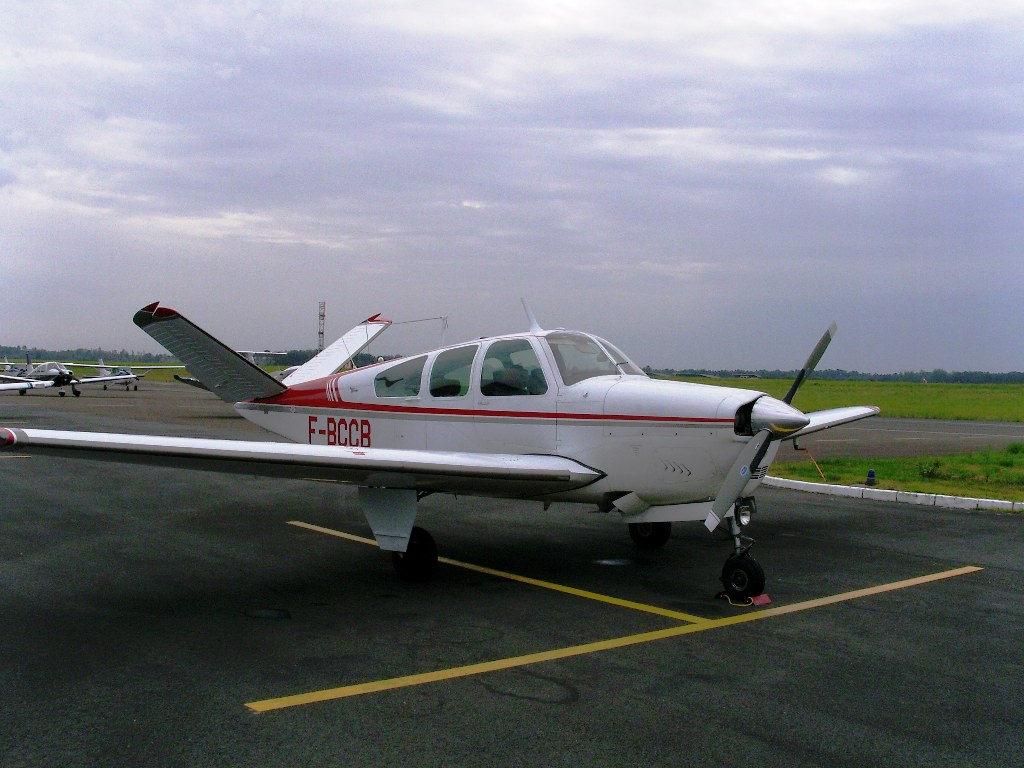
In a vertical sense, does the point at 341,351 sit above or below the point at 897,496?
above

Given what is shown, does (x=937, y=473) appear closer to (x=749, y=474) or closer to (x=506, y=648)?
(x=749, y=474)

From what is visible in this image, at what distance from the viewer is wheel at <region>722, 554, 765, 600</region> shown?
6.84 meters

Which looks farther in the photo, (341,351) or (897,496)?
(341,351)

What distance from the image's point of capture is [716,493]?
23.7 ft

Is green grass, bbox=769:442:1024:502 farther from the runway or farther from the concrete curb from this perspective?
the runway

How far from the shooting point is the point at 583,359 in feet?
27.3

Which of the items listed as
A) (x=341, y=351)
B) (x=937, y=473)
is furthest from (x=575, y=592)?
(x=937, y=473)

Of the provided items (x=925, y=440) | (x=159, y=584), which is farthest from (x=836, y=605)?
(x=925, y=440)

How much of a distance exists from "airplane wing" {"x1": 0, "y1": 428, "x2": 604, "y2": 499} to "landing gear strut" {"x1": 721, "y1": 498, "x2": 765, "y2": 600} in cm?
131

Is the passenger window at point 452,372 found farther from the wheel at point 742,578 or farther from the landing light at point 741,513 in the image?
the wheel at point 742,578

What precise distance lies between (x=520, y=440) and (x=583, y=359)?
3.46ft

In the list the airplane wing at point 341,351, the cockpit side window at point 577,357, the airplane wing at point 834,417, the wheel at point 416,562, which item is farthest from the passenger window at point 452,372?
the airplane wing at point 341,351

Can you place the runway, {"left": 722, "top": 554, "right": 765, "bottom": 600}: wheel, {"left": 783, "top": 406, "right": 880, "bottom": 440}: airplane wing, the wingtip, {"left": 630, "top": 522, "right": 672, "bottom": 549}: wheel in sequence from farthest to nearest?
{"left": 783, "top": 406, "right": 880, "bottom": 440}: airplane wing → {"left": 630, "top": 522, "right": 672, "bottom": 549}: wheel → {"left": 722, "top": 554, "right": 765, "bottom": 600}: wheel → the wingtip → the runway

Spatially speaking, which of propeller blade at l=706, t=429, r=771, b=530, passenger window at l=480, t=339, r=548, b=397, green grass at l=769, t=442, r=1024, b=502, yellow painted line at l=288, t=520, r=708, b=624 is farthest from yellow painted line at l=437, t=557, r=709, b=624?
green grass at l=769, t=442, r=1024, b=502
